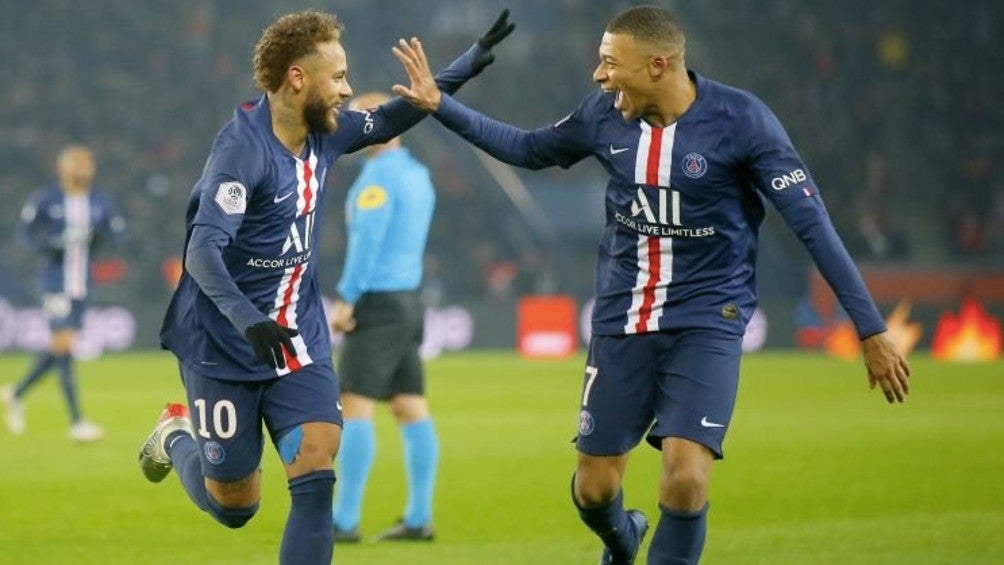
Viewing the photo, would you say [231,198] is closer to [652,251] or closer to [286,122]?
[286,122]

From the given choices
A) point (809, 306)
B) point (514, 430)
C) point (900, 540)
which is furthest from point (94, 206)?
point (809, 306)

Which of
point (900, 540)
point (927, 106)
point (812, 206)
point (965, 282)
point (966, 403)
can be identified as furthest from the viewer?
point (927, 106)

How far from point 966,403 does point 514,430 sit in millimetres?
4870

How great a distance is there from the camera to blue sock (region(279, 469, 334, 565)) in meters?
5.95

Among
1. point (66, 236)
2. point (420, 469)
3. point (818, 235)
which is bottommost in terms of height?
point (420, 469)

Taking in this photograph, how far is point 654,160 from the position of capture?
253 inches

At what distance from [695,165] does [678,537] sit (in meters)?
1.33

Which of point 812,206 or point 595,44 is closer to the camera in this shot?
point 812,206

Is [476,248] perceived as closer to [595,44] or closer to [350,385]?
[595,44]

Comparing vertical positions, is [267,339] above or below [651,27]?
below

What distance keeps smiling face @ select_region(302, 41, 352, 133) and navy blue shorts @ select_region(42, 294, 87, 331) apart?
8.33 m

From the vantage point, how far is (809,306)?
2570 cm

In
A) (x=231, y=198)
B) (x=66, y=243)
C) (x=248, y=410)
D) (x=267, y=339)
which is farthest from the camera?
(x=66, y=243)

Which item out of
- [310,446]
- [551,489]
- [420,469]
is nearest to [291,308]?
[310,446]
